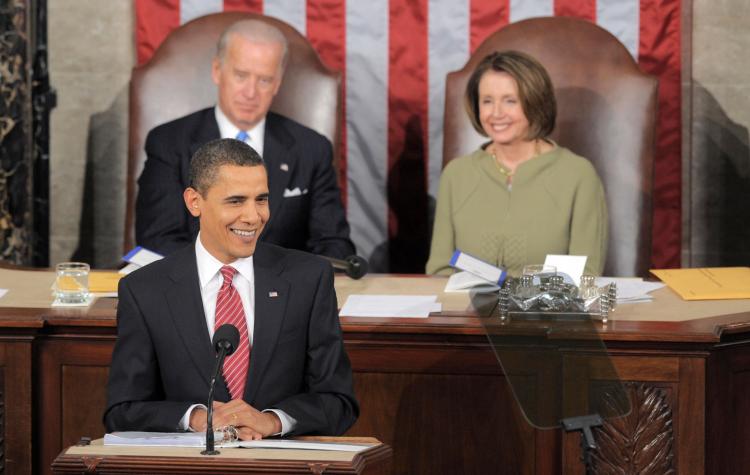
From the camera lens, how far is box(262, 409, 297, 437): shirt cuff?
2.81 m

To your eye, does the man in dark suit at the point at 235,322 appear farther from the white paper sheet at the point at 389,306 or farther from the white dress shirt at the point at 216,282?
the white paper sheet at the point at 389,306

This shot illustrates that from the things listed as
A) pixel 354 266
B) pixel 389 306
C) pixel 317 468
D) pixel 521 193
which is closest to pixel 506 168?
pixel 521 193

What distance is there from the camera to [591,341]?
10.7 feet

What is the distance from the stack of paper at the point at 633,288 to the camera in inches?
156

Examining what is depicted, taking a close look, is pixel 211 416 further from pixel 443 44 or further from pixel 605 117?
pixel 443 44

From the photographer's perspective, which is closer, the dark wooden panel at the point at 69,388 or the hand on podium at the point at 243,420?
the hand on podium at the point at 243,420

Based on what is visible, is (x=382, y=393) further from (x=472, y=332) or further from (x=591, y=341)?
(x=591, y=341)

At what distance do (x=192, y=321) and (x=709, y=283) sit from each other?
73.1 inches

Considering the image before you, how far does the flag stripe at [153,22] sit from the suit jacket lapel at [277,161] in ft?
3.17

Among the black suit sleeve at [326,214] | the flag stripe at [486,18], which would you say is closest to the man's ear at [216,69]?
the black suit sleeve at [326,214]

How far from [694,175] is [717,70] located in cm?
45

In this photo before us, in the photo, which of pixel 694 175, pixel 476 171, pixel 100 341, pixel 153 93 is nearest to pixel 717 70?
pixel 694 175

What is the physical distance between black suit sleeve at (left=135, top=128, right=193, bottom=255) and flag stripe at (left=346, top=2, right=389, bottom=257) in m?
1.10

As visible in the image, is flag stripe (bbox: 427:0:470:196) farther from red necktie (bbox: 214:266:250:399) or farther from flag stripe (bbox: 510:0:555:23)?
red necktie (bbox: 214:266:250:399)
